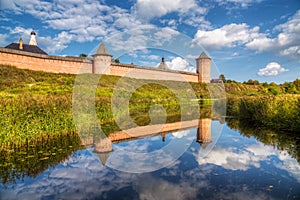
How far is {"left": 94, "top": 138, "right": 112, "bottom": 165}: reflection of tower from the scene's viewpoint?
7081 millimetres

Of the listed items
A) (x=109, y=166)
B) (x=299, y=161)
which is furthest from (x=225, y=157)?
(x=109, y=166)

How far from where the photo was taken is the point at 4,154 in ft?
21.5

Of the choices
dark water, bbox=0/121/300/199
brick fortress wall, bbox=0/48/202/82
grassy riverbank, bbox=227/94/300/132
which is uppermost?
brick fortress wall, bbox=0/48/202/82

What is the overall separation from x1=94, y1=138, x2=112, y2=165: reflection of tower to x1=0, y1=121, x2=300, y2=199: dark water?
0.25 ft

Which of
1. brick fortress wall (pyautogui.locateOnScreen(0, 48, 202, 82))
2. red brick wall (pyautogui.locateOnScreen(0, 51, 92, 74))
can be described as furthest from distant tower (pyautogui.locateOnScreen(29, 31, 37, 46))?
red brick wall (pyautogui.locateOnScreen(0, 51, 92, 74))

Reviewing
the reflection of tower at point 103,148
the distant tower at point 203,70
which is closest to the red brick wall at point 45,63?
the distant tower at point 203,70

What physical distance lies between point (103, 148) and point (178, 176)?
3.31 meters

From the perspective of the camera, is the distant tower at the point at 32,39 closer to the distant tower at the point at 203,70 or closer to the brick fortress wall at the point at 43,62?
the brick fortress wall at the point at 43,62

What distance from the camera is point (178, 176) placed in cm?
542

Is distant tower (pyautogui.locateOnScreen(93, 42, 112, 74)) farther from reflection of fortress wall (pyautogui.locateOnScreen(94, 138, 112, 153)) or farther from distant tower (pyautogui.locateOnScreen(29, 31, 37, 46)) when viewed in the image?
reflection of fortress wall (pyautogui.locateOnScreen(94, 138, 112, 153))

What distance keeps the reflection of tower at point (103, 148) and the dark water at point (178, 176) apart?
0.08 metres

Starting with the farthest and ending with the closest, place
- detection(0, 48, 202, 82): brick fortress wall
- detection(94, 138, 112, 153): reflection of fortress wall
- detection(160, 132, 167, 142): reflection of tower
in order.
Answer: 1. detection(0, 48, 202, 82): brick fortress wall
2. detection(160, 132, 167, 142): reflection of tower
3. detection(94, 138, 112, 153): reflection of fortress wall

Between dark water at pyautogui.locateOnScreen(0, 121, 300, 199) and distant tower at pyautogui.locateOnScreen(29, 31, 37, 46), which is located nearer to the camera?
dark water at pyautogui.locateOnScreen(0, 121, 300, 199)

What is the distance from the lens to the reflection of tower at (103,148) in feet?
23.2
